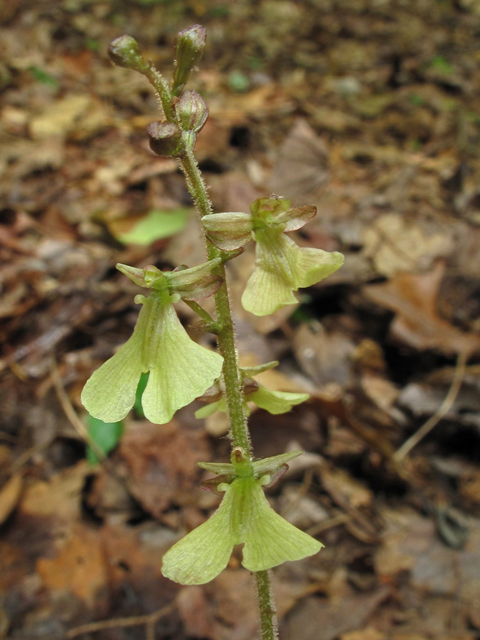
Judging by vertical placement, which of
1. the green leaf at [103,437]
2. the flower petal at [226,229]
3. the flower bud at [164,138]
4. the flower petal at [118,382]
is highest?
the flower bud at [164,138]

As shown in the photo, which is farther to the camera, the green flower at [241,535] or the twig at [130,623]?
the twig at [130,623]

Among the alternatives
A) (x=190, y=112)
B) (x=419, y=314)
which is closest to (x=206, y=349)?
(x=190, y=112)

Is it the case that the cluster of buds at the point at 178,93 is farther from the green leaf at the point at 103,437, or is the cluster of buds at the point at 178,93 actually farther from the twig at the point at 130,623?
the twig at the point at 130,623

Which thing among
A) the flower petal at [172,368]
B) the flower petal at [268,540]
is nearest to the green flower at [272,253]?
the flower petal at [172,368]

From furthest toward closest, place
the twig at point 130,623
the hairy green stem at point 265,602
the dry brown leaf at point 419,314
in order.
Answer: the dry brown leaf at point 419,314
the twig at point 130,623
the hairy green stem at point 265,602

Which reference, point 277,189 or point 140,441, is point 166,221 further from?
point 140,441

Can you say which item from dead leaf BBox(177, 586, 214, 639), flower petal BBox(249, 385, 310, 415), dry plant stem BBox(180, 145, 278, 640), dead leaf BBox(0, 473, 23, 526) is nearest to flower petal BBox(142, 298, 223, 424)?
dry plant stem BBox(180, 145, 278, 640)

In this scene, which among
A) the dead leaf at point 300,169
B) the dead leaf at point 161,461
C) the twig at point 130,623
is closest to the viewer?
the twig at point 130,623

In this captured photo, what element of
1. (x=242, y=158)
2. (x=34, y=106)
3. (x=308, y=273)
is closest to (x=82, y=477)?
(x=308, y=273)

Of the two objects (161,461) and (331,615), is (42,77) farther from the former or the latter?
(331,615)
